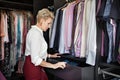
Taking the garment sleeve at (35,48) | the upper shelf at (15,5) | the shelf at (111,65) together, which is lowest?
the shelf at (111,65)

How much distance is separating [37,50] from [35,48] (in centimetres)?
3

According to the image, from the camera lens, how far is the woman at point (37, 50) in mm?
1840

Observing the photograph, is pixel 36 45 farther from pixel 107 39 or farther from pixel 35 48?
pixel 107 39

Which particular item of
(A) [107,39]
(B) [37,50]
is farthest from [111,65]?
(B) [37,50]

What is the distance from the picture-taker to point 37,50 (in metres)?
1.83

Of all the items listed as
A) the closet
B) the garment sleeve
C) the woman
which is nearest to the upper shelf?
the woman

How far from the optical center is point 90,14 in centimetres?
194

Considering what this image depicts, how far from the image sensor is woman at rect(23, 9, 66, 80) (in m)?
1.84

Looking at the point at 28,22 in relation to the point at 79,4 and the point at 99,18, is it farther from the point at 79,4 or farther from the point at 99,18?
the point at 99,18

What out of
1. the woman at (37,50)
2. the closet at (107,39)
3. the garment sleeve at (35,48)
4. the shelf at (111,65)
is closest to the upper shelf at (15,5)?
the woman at (37,50)

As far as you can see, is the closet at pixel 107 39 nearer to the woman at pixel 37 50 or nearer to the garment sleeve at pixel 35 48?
the woman at pixel 37 50

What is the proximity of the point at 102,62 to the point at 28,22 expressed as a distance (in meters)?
1.53

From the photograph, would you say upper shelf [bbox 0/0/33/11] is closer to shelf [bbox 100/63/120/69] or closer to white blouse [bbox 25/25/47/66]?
white blouse [bbox 25/25/47/66]

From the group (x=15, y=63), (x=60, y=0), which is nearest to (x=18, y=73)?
(x=15, y=63)
